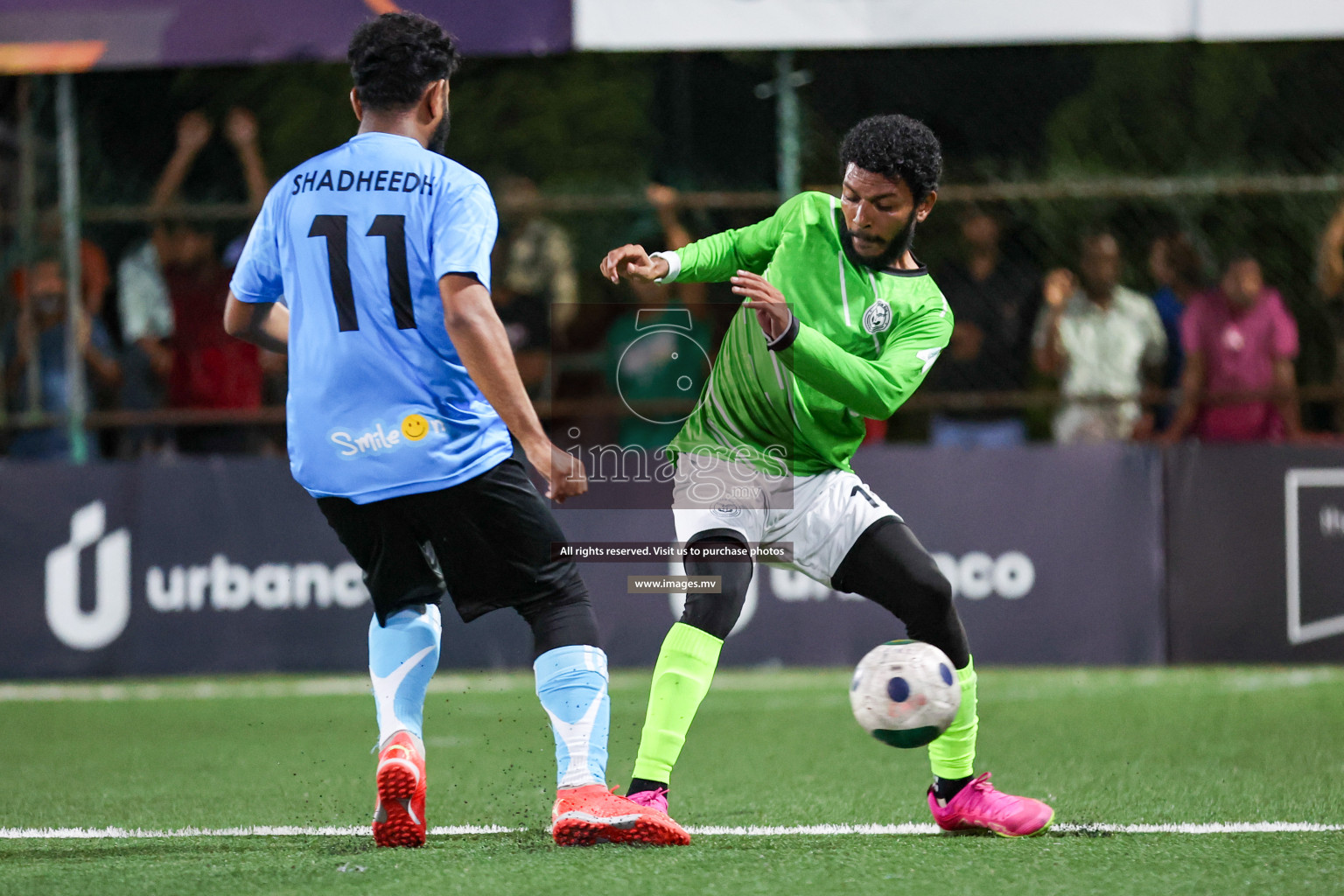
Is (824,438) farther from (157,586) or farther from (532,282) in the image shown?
(157,586)

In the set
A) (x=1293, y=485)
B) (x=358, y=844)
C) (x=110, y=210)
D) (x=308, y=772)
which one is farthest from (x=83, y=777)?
(x=1293, y=485)

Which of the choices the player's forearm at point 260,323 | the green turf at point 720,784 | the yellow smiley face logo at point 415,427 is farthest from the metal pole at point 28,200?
the yellow smiley face logo at point 415,427

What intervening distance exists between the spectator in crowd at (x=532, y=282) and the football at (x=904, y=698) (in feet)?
16.1

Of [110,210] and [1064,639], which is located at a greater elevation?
[110,210]

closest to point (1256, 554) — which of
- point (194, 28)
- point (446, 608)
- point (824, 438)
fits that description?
point (446, 608)

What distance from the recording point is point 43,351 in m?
9.53

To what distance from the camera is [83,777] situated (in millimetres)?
5906

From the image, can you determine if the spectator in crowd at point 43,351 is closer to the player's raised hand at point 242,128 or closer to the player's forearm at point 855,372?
the player's raised hand at point 242,128

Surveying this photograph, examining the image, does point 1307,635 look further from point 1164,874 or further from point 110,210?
point 110,210

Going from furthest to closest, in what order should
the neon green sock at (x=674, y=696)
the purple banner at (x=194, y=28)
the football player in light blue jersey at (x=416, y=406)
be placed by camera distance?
1. the purple banner at (x=194, y=28)
2. the neon green sock at (x=674, y=696)
3. the football player in light blue jersey at (x=416, y=406)

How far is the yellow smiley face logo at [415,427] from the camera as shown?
410 cm

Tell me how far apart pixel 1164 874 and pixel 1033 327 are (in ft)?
19.6

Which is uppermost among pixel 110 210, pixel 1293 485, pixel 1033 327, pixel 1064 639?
pixel 110 210

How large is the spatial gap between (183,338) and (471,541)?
5957 millimetres
